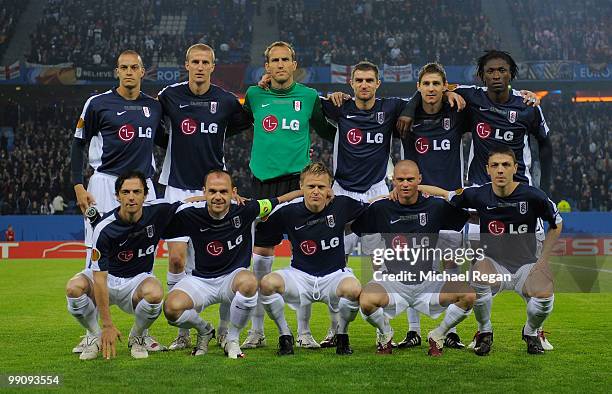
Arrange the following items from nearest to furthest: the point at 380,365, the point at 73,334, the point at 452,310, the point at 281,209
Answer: the point at 380,365 < the point at 452,310 < the point at 281,209 < the point at 73,334

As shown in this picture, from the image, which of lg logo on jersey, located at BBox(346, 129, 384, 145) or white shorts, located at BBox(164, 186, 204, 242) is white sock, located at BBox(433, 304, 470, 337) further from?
white shorts, located at BBox(164, 186, 204, 242)

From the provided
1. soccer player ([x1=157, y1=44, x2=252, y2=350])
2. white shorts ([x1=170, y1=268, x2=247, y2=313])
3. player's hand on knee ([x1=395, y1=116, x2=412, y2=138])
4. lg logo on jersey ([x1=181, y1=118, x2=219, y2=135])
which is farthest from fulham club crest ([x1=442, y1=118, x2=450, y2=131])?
white shorts ([x1=170, y1=268, x2=247, y2=313])

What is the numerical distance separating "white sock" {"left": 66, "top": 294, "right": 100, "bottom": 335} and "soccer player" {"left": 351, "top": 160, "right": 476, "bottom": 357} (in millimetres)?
2062

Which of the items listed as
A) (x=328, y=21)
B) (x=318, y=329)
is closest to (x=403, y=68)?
(x=328, y=21)

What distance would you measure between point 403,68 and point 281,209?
20897 mm

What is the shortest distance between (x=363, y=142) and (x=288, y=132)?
2.12 feet

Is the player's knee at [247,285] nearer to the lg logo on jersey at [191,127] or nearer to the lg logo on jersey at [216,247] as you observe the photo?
the lg logo on jersey at [216,247]

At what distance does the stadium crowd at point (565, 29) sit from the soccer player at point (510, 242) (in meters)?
24.0

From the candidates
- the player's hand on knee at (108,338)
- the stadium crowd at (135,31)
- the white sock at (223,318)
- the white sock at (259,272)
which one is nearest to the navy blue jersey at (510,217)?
the white sock at (259,272)

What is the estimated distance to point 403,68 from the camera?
1030 inches

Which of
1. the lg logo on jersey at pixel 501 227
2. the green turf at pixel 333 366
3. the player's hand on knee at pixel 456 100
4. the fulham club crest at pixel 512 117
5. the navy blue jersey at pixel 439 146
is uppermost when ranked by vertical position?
the player's hand on knee at pixel 456 100

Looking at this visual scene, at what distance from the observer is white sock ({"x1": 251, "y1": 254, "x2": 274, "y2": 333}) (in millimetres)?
6340

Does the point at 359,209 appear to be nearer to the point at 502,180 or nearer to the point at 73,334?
the point at 502,180

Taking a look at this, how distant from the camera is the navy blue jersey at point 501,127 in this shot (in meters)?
6.39
